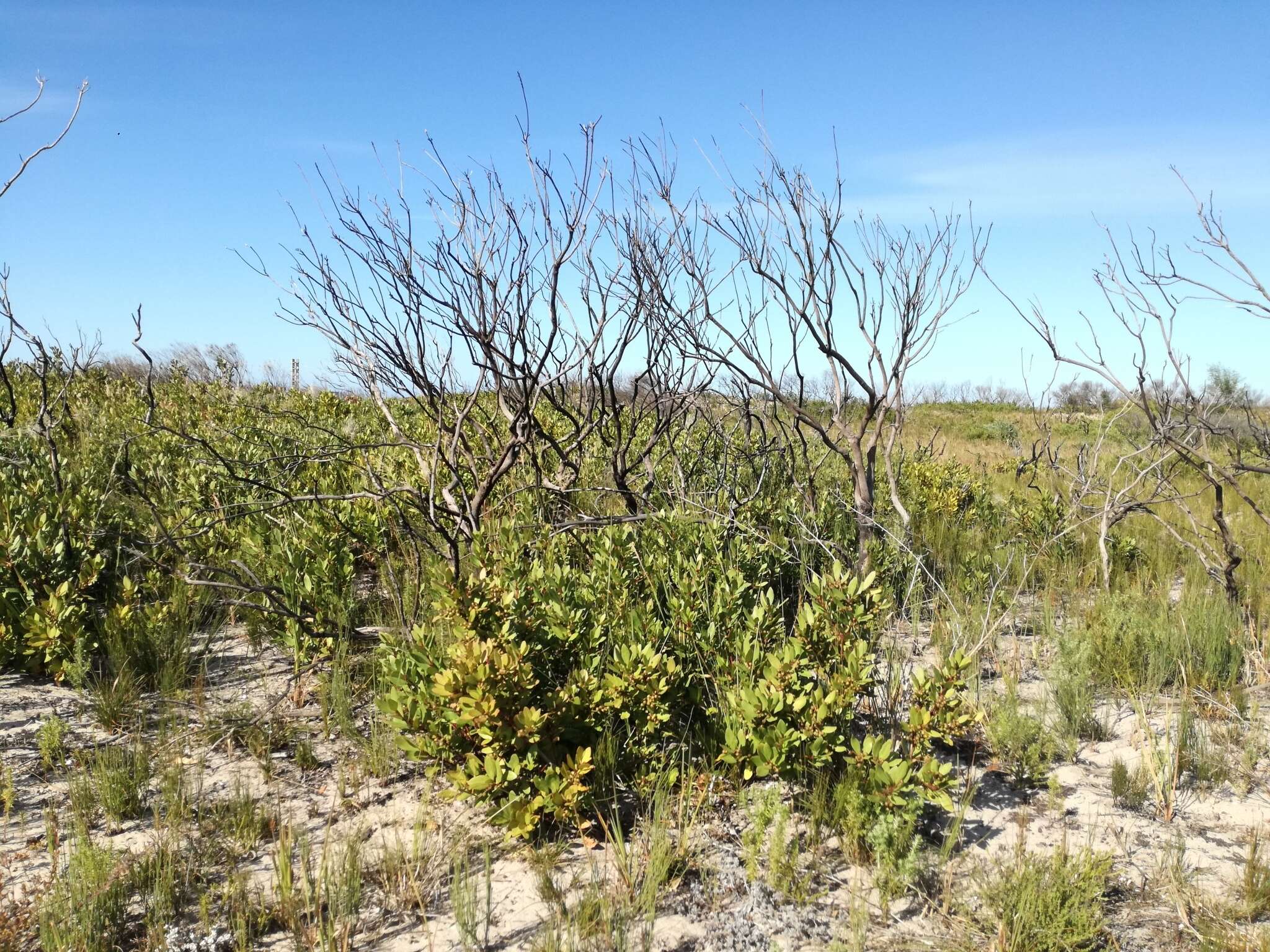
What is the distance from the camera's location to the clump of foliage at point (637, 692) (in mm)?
2613

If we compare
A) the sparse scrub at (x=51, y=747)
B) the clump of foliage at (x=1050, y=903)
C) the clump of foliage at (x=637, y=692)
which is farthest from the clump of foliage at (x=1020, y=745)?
the sparse scrub at (x=51, y=747)

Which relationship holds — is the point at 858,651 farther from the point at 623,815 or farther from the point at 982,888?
the point at 623,815

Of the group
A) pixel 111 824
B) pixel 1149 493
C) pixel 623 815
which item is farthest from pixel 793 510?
pixel 1149 493

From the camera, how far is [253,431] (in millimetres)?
6738

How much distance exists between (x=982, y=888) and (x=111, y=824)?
8.77 ft

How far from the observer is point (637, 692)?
2816mm

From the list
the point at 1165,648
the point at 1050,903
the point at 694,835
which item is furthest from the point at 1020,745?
the point at 694,835

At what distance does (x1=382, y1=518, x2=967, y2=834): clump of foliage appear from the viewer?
2613 millimetres

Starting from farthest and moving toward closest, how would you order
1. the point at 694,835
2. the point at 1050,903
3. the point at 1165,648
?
the point at 1165,648
the point at 694,835
the point at 1050,903

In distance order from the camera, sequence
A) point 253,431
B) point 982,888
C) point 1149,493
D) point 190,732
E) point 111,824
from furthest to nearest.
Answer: point 1149,493
point 253,431
point 190,732
point 111,824
point 982,888

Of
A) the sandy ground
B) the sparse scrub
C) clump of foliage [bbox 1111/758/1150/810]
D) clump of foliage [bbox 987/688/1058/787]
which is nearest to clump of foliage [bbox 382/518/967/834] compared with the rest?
the sandy ground

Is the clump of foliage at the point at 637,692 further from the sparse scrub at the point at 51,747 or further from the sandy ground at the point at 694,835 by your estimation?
the sparse scrub at the point at 51,747

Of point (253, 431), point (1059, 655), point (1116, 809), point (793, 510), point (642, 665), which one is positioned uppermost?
point (253, 431)

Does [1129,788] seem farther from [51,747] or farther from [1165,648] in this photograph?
[51,747]
